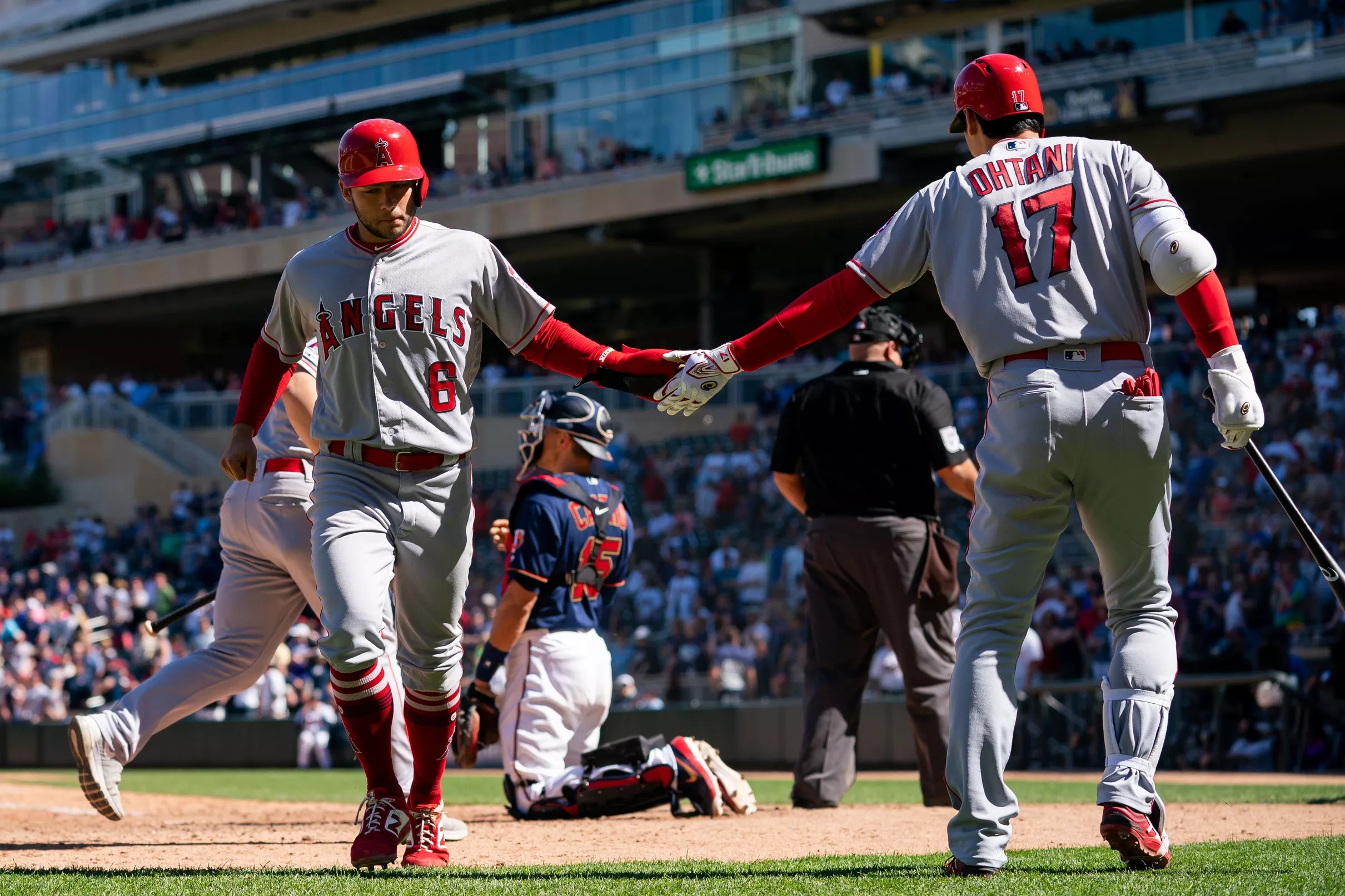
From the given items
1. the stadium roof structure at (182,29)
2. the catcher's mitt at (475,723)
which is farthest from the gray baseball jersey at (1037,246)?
the stadium roof structure at (182,29)

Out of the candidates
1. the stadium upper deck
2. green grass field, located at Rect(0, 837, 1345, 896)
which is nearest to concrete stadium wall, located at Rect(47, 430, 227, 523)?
the stadium upper deck

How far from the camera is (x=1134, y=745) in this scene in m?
4.25

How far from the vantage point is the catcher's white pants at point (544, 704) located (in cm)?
665

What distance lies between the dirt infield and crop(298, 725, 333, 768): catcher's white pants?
915 cm

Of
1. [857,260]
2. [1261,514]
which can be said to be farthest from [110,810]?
[1261,514]

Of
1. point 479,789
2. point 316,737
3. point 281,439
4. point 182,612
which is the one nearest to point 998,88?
point 281,439

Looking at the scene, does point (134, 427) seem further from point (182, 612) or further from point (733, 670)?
point (182, 612)

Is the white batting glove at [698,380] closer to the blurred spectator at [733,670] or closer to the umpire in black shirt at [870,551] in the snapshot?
the umpire in black shirt at [870,551]

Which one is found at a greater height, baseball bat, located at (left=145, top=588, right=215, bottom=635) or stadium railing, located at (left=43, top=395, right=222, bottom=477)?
baseball bat, located at (left=145, top=588, right=215, bottom=635)

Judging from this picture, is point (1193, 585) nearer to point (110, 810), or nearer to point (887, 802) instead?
point (887, 802)

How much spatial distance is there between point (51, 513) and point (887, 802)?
30.3 m

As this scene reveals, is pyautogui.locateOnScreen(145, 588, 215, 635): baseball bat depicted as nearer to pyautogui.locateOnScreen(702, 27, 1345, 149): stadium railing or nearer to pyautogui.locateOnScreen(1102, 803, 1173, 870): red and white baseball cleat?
pyautogui.locateOnScreen(1102, 803, 1173, 870): red and white baseball cleat

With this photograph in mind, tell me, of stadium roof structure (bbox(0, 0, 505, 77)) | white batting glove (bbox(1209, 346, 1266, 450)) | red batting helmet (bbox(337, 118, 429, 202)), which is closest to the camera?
white batting glove (bbox(1209, 346, 1266, 450))

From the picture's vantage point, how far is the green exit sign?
27.3 metres
